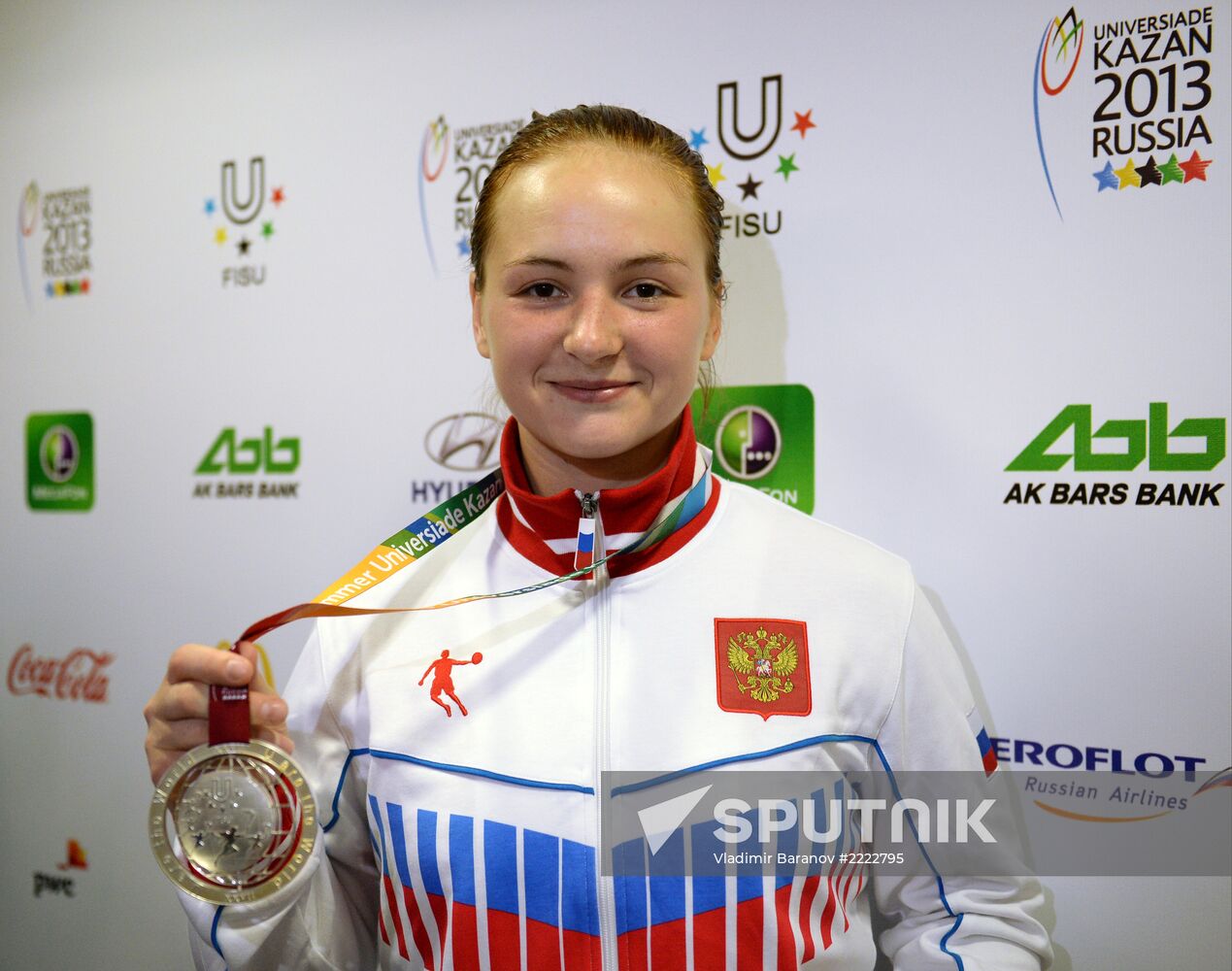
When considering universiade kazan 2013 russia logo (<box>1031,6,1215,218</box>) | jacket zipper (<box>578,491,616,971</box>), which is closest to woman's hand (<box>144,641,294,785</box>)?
jacket zipper (<box>578,491,616,971</box>)

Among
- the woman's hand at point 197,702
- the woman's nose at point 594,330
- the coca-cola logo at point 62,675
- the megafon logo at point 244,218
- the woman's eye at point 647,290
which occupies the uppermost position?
the megafon logo at point 244,218

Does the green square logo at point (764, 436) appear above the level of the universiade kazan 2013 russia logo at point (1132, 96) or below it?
below

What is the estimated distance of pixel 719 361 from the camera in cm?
159

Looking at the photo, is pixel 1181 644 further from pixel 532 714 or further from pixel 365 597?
pixel 365 597

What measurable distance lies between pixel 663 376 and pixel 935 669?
1.58ft

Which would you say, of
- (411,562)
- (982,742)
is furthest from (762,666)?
(411,562)

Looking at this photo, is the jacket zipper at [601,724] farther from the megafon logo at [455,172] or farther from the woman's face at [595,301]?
the megafon logo at [455,172]

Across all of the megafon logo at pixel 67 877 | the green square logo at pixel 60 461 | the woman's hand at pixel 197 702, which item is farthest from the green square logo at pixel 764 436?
the megafon logo at pixel 67 877

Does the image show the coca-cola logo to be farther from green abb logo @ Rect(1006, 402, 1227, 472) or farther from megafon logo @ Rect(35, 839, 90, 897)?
green abb logo @ Rect(1006, 402, 1227, 472)

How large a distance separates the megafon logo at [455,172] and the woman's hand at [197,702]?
3.07ft

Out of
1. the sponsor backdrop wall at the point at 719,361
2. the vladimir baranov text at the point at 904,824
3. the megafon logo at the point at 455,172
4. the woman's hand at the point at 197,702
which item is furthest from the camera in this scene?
the megafon logo at the point at 455,172

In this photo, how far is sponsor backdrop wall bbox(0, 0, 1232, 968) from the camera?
1.34 m

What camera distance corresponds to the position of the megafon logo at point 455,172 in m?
1.72

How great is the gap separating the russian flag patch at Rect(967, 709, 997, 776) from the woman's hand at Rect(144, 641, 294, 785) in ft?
2.70
